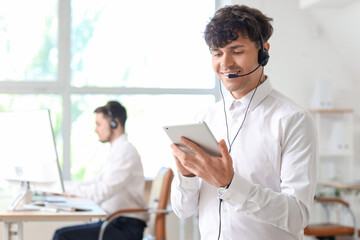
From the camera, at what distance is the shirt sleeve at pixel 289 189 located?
1.61 meters

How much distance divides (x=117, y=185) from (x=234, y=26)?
2318 millimetres

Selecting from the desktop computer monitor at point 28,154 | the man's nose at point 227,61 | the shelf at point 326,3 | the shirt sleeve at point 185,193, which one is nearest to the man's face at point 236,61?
the man's nose at point 227,61

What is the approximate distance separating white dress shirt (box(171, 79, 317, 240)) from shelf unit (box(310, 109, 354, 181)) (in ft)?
13.6

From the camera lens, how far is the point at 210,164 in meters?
1.61

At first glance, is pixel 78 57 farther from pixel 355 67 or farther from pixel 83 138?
pixel 355 67

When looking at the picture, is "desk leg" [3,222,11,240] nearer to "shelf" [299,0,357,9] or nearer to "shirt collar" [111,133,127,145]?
"shirt collar" [111,133,127,145]

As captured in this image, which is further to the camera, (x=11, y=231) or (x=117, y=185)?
(x=117, y=185)

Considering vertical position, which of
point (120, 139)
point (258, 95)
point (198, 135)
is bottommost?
point (120, 139)

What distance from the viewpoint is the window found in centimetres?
527

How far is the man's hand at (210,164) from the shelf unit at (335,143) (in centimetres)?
439

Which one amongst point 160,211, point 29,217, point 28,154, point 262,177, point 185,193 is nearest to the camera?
point 262,177

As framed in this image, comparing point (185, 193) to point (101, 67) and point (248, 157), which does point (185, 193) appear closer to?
point (248, 157)

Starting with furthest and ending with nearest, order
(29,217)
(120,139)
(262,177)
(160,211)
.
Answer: (120,139) < (160,211) < (29,217) < (262,177)

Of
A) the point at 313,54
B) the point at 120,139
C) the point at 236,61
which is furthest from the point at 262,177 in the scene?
the point at 313,54
